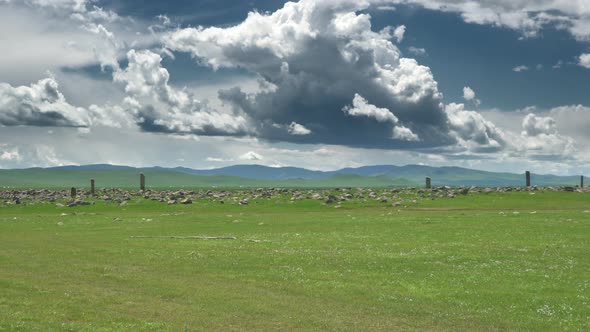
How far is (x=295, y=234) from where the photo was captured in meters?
47.9

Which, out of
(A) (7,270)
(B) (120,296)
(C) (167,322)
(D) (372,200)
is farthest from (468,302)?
(D) (372,200)

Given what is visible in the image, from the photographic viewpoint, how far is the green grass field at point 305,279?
761 inches

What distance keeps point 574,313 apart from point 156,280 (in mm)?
19034

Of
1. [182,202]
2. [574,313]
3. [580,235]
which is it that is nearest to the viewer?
[574,313]

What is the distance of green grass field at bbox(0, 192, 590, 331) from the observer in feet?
63.4

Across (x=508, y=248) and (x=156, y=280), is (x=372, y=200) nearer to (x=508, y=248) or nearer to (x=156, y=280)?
(x=508, y=248)

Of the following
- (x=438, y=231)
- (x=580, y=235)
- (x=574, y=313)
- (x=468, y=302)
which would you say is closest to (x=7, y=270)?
(x=468, y=302)

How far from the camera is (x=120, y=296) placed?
22703 millimetres

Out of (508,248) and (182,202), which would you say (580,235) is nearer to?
(508,248)

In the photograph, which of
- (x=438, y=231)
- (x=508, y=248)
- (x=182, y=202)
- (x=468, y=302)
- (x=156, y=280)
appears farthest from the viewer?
(x=182, y=202)

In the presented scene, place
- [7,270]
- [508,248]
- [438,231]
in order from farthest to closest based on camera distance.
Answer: [438,231] < [508,248] < [7,270]

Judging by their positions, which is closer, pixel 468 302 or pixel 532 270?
pixel 468 302

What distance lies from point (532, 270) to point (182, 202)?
70367 mm

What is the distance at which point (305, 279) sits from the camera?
1070 inches
